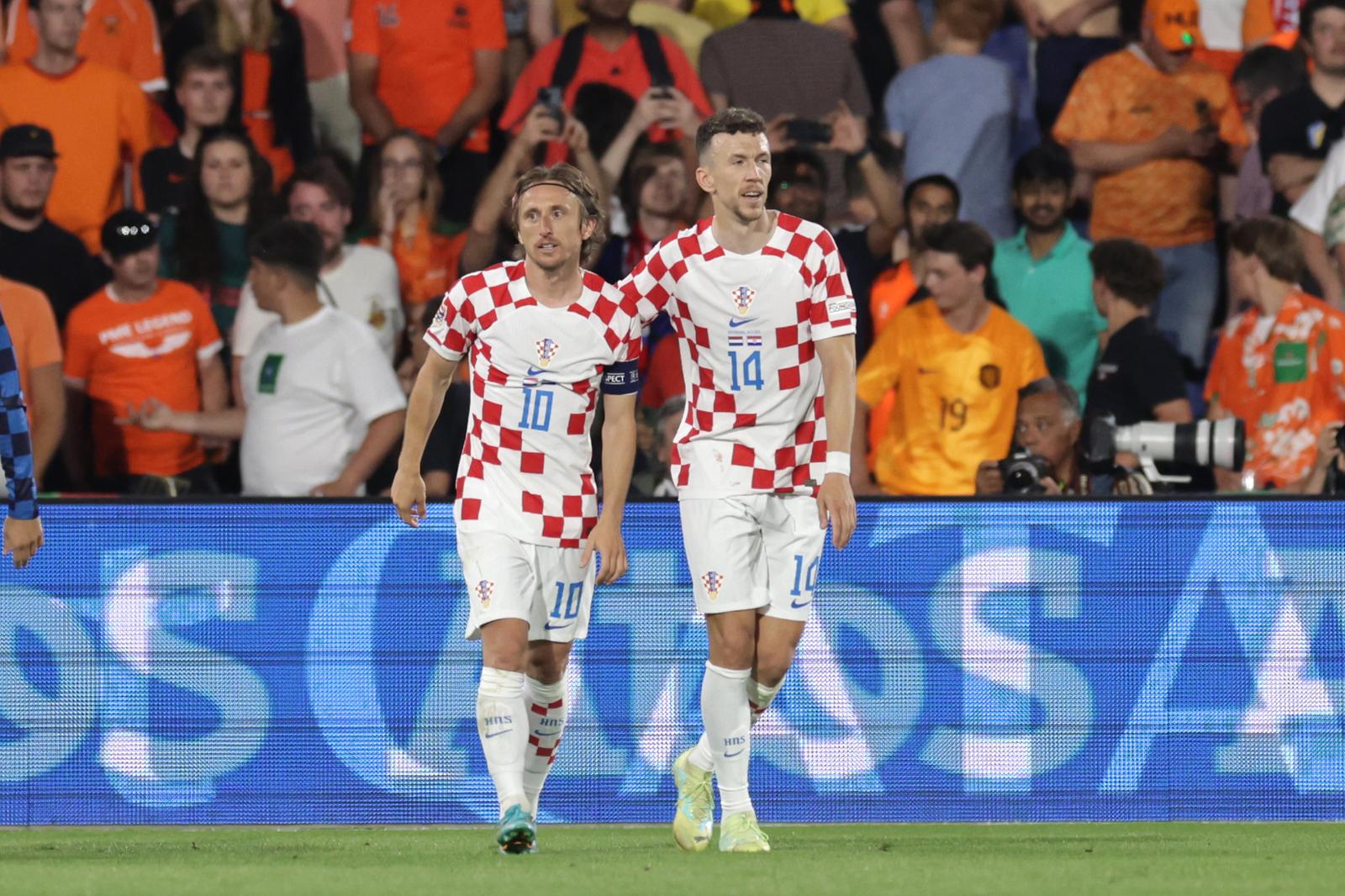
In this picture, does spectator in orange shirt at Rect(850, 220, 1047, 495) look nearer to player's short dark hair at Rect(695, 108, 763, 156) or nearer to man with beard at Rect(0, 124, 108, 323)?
player's short dark hair at Rect(695, 108, 763, 156)

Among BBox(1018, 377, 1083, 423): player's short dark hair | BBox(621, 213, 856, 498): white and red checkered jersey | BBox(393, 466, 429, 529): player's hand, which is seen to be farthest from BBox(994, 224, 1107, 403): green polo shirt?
BBox(393, 466, 429, 529): player's hand

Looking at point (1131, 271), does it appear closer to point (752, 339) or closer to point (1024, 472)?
point (1024, 472)

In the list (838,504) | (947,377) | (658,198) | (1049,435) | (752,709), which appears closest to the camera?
(838,504)

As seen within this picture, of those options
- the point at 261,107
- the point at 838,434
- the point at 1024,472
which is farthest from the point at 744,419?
the point at 261,107

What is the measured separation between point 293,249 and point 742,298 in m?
4.66

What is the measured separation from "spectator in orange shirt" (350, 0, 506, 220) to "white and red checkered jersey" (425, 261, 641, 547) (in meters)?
A: 5.07

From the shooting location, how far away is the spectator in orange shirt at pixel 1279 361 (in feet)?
34.1

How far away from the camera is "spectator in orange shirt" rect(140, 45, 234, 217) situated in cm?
1131

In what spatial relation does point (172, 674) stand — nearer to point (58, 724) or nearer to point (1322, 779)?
point (58, 724)

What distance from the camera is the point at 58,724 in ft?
27.4

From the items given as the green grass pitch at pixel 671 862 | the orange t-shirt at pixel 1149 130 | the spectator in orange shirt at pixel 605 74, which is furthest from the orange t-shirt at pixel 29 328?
→ the orange t-shirt at pixel 1149 130

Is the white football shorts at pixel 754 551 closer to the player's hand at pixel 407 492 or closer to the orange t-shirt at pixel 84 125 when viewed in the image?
the player's hand at pixel 407 492

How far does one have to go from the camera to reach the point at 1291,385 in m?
10.4

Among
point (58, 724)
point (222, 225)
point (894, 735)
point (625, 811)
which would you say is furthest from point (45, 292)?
point (894, 735)
